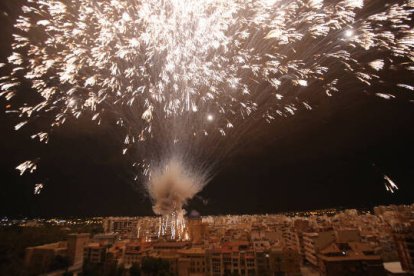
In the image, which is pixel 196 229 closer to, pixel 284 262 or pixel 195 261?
pixel 195 261

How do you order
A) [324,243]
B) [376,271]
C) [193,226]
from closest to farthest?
[376,271]
[324,243]
[193,226]

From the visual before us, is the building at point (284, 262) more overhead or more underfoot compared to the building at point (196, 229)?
more underfoot

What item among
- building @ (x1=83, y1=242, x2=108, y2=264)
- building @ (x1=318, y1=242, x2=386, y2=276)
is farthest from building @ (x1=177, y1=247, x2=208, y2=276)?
building @ (x1=318, y1=242, x2=386, y2=276)

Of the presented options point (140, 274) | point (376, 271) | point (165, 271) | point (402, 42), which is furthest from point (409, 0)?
point (140, 274)

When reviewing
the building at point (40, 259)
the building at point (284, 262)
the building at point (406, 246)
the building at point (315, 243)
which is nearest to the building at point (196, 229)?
the building at point (315, 243)

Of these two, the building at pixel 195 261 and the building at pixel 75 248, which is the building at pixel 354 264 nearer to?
the building at pixel 195 261

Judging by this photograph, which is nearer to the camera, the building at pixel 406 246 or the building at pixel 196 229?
the building at pixel 406 246

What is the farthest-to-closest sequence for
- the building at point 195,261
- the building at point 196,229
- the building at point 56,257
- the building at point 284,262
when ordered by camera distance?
the building at point 196,229
the building at point 56,257
the building at point 195,261
the building at point 284,262

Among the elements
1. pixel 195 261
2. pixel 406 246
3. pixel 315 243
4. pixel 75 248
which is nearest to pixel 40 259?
pixel 75 248

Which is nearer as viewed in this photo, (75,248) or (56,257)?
(56,257)

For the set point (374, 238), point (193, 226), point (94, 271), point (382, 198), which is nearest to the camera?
point (94, 271)

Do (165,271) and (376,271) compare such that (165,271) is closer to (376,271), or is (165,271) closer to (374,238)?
(376,271)
